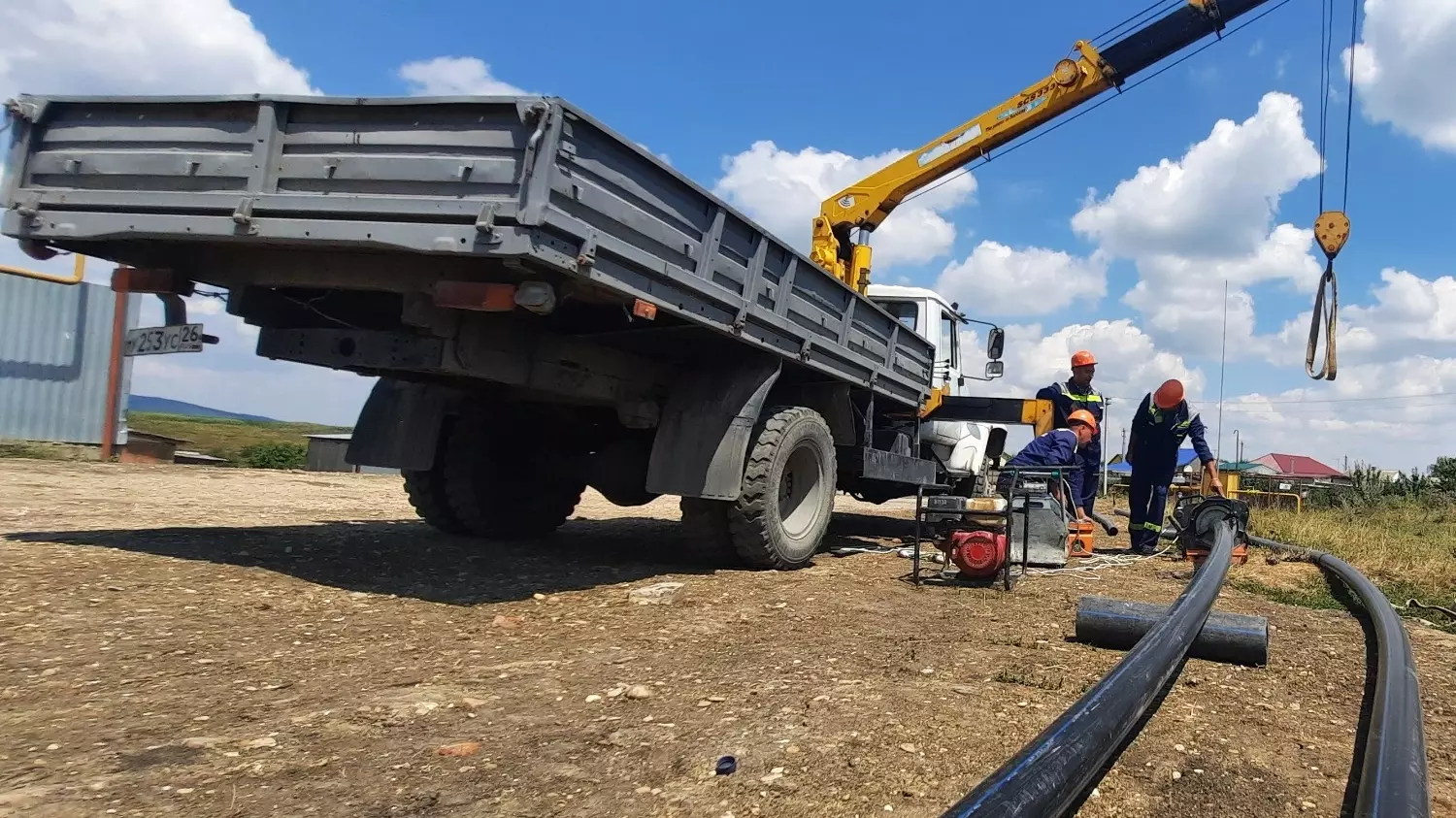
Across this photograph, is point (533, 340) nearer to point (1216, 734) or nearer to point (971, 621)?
point (971, 621)

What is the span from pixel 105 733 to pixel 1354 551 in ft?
28.2

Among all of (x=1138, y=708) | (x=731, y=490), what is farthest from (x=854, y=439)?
(x=1138, y=708)

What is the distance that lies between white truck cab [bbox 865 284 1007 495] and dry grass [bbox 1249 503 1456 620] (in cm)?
290

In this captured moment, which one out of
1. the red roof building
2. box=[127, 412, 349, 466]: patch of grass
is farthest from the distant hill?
the red roof building

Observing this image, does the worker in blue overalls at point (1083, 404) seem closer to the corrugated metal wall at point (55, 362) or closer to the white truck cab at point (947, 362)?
the white truck cab at point (947, 362)

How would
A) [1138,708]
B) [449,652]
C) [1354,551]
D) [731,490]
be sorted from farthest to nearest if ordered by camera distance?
[1354,551]
[731,490]
[449,652]
[1138,708]

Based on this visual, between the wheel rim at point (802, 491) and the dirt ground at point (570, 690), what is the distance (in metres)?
0.60

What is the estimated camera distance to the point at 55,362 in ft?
40.3

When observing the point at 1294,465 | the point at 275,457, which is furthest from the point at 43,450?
the point at 1294,465

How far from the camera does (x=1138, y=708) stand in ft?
7.93

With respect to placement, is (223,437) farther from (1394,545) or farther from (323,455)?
(1394,545)

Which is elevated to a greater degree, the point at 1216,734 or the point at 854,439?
the point at 854,439

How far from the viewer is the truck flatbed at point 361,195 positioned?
3770mm

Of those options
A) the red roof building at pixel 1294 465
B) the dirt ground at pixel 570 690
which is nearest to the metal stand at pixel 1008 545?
the dirt ground at pixel 570 690
